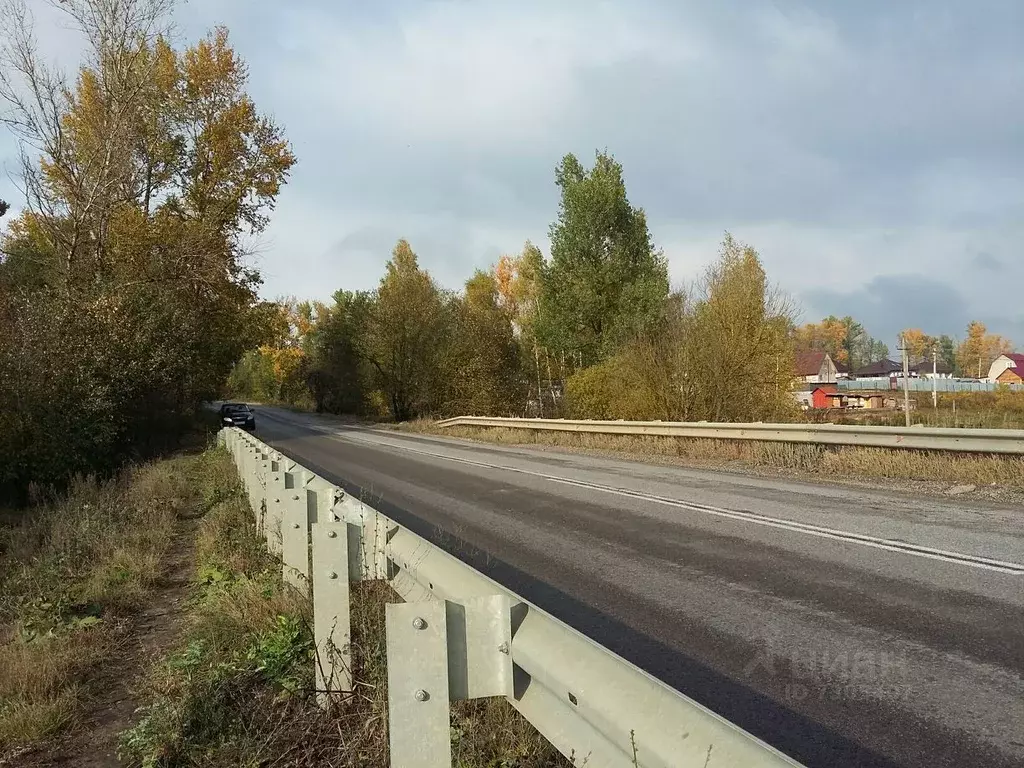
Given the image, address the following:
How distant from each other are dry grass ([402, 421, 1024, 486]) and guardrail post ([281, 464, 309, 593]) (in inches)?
354

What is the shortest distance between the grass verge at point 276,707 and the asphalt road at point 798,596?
1213 millimetres

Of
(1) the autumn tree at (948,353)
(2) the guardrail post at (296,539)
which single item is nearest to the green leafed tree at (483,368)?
(2) the guardrail post at (296,539)

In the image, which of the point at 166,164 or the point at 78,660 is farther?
the point at 166,164

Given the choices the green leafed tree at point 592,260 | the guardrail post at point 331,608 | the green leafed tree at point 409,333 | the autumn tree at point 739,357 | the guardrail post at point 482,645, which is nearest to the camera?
the guardrail post at point 482,645

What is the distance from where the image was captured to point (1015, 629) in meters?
4.41

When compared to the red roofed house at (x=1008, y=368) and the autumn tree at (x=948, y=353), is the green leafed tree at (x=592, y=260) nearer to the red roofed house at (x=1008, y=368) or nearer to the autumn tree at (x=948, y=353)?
the red roofed house at (x=1008, y=368)

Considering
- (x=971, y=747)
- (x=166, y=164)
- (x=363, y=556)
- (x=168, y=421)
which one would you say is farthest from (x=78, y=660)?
(x=166, y=164)

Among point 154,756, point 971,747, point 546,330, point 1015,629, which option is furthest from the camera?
point 546,330

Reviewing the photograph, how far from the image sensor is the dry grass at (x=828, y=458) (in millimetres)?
9938

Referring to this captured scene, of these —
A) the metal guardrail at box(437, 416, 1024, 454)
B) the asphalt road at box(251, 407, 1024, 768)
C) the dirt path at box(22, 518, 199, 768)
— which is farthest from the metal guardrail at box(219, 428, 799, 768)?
the metal guardrail at box(437, 416, 1024, 454)

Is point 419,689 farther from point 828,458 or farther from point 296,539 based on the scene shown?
point 828,458

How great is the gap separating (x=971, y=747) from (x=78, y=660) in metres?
5.15

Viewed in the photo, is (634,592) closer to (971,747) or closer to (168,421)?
(971,747)

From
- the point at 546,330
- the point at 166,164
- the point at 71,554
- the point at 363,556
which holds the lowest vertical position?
the point at 71,554
